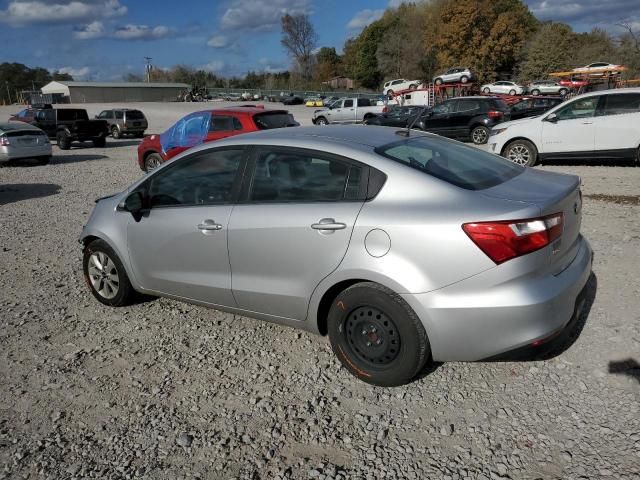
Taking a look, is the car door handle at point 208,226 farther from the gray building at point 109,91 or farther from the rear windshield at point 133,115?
the gray building at point 109,91

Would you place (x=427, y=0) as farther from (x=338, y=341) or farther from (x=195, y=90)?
(x=338, y=341)

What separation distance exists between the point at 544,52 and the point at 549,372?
6543 cm

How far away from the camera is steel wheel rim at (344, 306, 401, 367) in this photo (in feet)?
10.2

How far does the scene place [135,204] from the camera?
162 inches

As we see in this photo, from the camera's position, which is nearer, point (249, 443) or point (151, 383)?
point (249, 443)

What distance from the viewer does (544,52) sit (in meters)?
59.8

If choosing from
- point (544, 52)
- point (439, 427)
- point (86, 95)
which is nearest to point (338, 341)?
Answer: point (439, 427)

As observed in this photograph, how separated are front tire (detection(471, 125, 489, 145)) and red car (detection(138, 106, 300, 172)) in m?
8.40

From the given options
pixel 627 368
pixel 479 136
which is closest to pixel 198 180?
pixel 627 368

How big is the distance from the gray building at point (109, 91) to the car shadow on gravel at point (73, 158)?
64.1 metres

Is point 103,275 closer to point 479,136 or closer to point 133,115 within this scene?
point 479,136

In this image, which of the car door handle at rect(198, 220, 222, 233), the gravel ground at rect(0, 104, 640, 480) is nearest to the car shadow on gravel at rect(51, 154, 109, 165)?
the gravel ground at rect(0, 104, 640, 480)

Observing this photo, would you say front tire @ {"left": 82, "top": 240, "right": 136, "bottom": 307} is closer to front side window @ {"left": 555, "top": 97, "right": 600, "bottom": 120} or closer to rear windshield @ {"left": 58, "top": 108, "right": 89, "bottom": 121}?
front side window @ {"left": 555, "top": 97, "right": 600, "bottom": 120}

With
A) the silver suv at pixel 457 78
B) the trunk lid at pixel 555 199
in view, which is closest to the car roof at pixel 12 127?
the trunk lid at pixel 555 199
